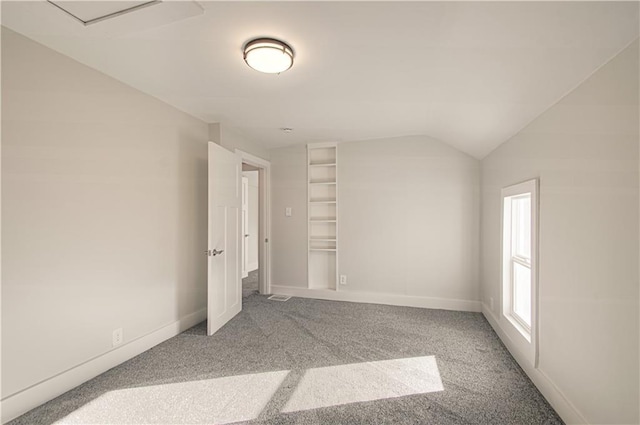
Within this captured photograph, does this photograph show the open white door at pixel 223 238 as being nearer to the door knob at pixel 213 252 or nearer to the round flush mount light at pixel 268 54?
the door knob at pixel 213 252

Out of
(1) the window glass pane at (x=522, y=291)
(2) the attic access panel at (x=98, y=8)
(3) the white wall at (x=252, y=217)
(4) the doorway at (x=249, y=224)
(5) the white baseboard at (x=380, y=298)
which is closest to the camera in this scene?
(2) the attic access panel at (x=98, y=8)

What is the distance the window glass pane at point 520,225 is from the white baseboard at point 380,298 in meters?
1.22

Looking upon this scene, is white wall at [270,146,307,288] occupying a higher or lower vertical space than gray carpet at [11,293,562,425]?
higher

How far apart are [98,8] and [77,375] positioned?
7.47 ft

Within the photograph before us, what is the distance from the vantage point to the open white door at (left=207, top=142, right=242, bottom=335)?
9.76ft

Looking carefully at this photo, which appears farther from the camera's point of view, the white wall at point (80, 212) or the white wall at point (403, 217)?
the white wall at point (403, 217)

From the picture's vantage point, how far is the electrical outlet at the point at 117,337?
7.68 feet

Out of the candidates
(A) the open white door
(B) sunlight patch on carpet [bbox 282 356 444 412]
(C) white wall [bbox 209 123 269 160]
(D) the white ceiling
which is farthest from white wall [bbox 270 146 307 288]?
(B) sunlight patch on carpet [bbox 282 356 444 412]

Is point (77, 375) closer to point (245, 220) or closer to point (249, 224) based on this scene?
point (245, 220)

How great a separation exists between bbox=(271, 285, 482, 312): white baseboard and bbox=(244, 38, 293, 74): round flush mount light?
3.15 m

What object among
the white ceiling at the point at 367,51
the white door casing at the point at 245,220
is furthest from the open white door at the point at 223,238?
the white door casing at the point at 245,220

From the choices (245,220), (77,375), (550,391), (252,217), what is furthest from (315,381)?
(252,217)

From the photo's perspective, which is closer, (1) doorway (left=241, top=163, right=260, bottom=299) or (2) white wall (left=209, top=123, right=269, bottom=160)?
(2) white wall (left=209, top=123, right=269, bottom=160)

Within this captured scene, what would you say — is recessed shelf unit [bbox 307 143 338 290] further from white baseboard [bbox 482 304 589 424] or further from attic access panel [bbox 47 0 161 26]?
attic access panel [bbox 47 0 161 26]
